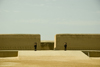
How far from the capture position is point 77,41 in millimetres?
27828

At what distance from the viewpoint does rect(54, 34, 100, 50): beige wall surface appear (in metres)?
27.7

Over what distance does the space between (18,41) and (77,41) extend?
693 centimetres

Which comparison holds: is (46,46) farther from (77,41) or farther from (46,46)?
(77,41)

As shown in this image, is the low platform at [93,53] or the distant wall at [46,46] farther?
the distant wall at [46,46]

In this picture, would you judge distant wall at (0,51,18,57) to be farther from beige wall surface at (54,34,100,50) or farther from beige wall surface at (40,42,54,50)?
beige wall surface at (54,34,100,50)

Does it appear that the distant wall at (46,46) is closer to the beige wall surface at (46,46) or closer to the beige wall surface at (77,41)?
the beige wall surface at (46,46)

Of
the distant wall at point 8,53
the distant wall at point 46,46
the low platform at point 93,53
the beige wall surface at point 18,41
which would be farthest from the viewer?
the distant wall at point 46,46

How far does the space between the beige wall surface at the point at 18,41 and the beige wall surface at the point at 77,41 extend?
258 centimetres

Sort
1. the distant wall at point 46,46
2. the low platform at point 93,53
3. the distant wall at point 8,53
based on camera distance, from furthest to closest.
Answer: the distant wall at point 46,46 → the low platform at point 93,53 → the distant wall at point 8,53

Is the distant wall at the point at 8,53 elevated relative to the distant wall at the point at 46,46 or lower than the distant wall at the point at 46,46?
lower

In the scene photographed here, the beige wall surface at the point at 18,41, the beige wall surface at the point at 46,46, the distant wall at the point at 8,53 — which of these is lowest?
the distant wall at the point at 8,53

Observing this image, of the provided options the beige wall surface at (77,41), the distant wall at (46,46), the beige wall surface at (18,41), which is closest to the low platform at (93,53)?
the beige wall surface at (77,41)

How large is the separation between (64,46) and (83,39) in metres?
3.29

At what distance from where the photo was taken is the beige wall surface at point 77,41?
90.9 ft
